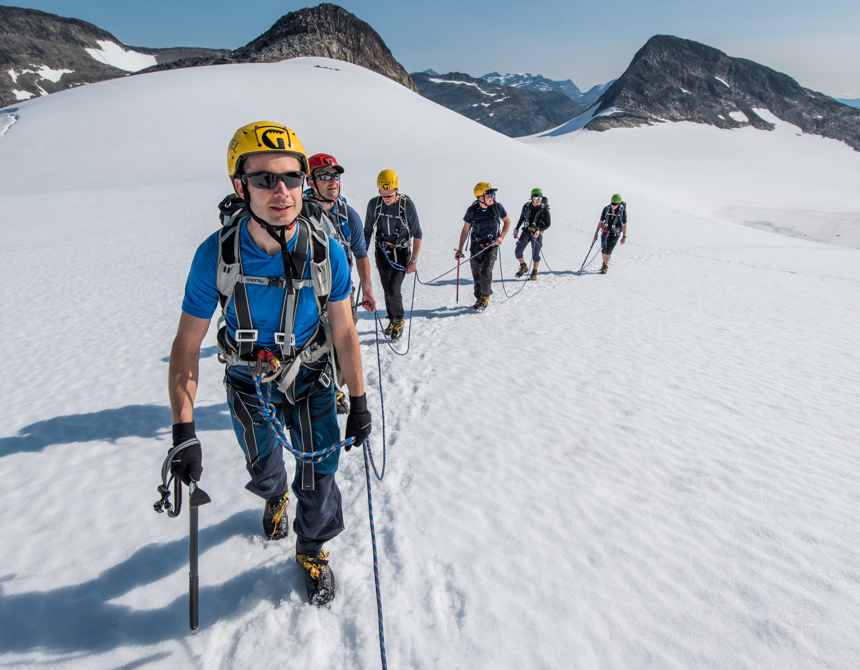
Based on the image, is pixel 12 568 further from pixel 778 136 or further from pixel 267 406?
pixel 778 136

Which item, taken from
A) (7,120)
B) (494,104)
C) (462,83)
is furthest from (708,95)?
(7,120)

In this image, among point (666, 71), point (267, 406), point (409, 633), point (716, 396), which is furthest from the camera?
point (666, 71)

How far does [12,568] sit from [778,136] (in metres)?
103

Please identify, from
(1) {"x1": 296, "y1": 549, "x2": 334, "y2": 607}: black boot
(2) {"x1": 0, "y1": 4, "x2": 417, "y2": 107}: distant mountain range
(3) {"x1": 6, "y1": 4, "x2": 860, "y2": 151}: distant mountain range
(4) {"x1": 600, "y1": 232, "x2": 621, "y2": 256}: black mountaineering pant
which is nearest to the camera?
(1) {"x1": 296, "y1": 549, "x2": 334, "y2": 607}: black boot

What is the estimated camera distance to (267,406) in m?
2.64

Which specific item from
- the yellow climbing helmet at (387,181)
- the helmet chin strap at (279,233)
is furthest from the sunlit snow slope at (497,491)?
the yellow climbing helmet at (387,181)

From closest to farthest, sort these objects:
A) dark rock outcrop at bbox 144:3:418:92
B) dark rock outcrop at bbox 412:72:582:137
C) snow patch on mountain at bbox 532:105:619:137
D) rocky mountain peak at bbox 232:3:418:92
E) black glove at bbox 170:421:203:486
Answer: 1. black glove at bbox 170:421:203:486
2. dark rock outcrop at bbox 144:3:418:92
3. rocky mountain peak at bbox 232:3:418:92
4. snow patch on mountain at bbox 532:105:619:137
5. dark rock outcrop at bbox 412:72:582:137

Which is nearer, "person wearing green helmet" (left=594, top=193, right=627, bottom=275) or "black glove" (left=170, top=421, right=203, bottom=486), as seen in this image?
"black glove" (left=170, top=421, right=203, bottom=486)

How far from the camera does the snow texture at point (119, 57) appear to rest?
4574 inches

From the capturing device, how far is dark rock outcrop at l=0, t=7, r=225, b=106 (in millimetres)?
83750

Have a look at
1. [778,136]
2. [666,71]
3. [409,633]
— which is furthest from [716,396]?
[666,71]

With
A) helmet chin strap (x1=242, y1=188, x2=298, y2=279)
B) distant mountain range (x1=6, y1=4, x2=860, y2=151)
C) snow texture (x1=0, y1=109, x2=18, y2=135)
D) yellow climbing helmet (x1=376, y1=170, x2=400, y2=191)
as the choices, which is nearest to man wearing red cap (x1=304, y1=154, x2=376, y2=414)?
yellow climbing helmet (x1=376, y1=170, x2=400, y2=191)

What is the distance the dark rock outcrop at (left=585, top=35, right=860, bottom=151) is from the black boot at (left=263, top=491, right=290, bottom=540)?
288ft

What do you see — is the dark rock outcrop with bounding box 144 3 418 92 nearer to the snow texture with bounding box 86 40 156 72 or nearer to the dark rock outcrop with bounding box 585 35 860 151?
the dark rock outcrop with bounding box 585 35 860 151
